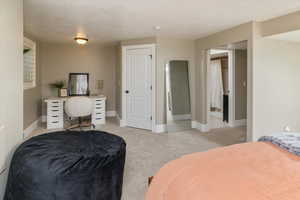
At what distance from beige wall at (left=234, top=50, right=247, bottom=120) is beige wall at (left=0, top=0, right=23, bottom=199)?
4813 millimetres

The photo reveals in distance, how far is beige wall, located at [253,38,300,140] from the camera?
3256mm

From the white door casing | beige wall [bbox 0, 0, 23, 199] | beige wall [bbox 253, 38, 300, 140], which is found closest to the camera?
beige wall [bbox 0, 0, 23, 199]

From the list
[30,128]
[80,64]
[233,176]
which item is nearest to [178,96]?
[80,64]

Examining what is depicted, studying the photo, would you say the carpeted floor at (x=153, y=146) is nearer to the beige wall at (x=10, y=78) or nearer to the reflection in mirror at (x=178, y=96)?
the reflection in mirror at (x=178, y=96)

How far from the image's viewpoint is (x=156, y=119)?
467 cm

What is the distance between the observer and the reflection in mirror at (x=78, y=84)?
5.79 metres

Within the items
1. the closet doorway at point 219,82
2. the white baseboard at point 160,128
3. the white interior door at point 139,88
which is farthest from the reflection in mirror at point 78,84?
the closet doorway at point 219,82

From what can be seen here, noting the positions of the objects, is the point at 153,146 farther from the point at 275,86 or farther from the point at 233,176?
the point at 233,176

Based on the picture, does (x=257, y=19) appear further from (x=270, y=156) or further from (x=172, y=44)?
(x=270, y=156)

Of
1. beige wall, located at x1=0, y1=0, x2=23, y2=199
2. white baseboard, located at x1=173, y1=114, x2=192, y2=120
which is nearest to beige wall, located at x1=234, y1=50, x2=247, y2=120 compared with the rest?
white baseboard, located at x1=173, y1=114, x2=192, y2=120

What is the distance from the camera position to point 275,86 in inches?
134

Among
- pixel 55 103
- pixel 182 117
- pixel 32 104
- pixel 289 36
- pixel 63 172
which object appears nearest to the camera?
pixel 63 172

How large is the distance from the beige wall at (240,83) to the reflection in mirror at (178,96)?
4.56 feet

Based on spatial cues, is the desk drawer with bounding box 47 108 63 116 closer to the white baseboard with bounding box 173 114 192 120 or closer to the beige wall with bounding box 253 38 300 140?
the white baseboard with bounding box 173 114 192 120
